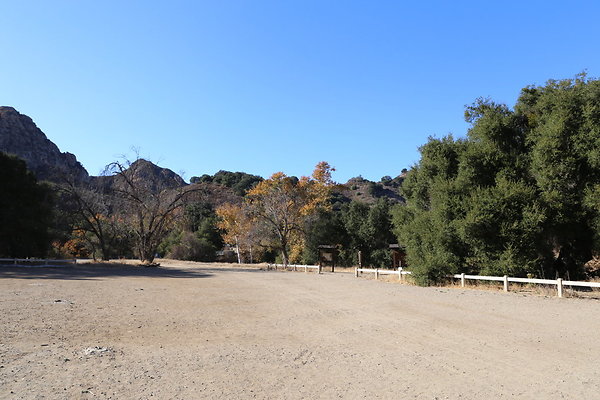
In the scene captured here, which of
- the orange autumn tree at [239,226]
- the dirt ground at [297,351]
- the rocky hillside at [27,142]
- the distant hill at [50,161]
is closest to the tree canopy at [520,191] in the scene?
the dirt ground at [297,351]

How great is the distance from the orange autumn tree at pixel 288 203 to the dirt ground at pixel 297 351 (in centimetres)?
3505

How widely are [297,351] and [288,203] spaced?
4181cm

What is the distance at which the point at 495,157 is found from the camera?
67.9 feet

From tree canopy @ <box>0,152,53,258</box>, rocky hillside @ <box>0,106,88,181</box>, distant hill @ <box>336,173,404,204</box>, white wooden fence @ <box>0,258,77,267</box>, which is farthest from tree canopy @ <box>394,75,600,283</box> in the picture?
rocky hillside @ <box>0,106,88,181</box>

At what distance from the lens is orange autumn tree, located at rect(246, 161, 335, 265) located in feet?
161

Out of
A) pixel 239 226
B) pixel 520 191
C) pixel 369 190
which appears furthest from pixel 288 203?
pixel 369 190

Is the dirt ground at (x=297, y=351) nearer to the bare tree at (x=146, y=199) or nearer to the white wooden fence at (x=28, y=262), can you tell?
the white wooden fence at (x=28, y=262)

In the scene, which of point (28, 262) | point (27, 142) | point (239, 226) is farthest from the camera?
point (27, 142)

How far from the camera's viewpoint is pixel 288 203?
49.3 meters

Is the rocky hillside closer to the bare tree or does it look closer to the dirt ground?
the bare tree

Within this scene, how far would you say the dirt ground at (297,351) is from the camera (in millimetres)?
5422

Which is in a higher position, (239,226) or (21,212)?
(239,226)

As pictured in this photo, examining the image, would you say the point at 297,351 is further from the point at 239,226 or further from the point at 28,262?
the point at 239,226

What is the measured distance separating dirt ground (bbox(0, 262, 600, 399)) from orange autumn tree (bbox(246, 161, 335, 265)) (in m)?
35.0
